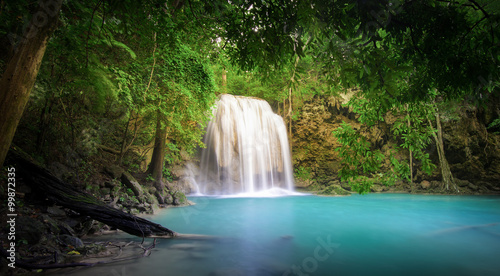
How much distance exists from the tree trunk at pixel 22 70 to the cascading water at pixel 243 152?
11910mm

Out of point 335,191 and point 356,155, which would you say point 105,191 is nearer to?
point 356,155

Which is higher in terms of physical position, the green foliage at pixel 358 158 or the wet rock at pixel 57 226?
the green foliage at pixel 358 158

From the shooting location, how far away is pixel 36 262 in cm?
272

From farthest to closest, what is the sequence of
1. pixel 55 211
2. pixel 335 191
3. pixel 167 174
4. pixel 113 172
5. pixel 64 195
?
pixel 335 191 < pixel 167 174 < pixel 113 172 < pixel 55 211 < pixel 64 195

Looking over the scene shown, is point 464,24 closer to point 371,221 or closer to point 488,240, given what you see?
point 488,240

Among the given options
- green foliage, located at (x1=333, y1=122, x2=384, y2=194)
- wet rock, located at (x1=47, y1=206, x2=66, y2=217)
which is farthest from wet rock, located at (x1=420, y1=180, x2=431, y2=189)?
wet rock, located at (x1=47, y1=206, x2=66, y2=217)

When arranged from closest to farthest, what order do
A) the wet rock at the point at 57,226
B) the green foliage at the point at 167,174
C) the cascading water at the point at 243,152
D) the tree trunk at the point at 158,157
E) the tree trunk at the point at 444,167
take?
the wet rock at the point at 57,226, the tree trunk at the point at 158,157, the green foliage at the point at 167,174, the tree trunk at the point at 444,167, the cascading water at the point at 243,152

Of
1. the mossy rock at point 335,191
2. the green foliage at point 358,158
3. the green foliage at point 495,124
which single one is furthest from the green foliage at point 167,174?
the green foliage at point 495,124

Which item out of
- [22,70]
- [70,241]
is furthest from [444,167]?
[22,70]

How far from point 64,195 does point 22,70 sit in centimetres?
255

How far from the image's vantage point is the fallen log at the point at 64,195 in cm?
382

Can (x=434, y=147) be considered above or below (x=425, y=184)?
above

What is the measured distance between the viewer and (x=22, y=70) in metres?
2.23

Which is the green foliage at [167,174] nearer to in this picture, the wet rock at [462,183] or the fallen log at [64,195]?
the fallen log at [64,195]
